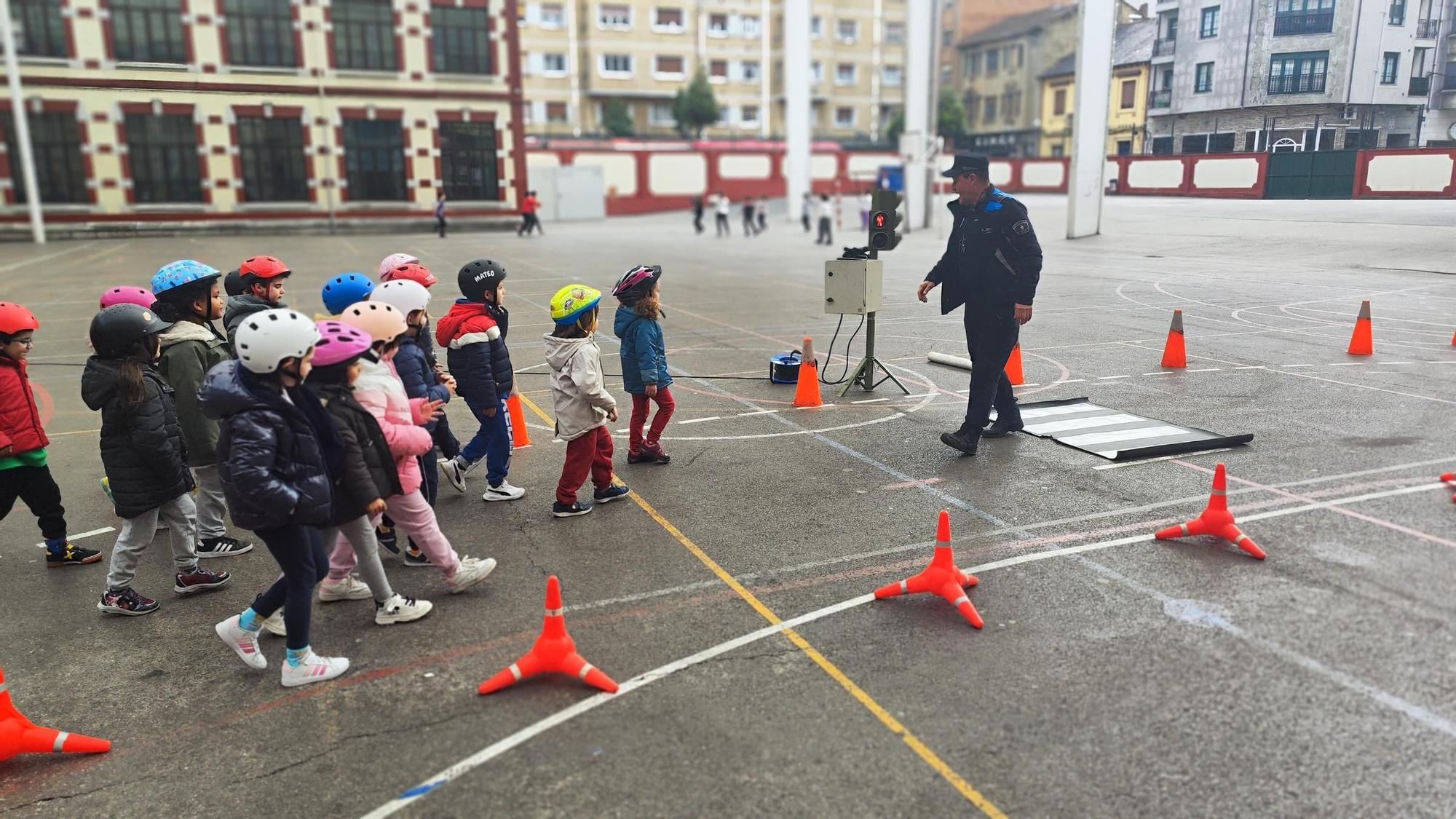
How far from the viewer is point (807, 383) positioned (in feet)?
33.6

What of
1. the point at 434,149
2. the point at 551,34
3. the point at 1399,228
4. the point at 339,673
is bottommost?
the point at 339,673

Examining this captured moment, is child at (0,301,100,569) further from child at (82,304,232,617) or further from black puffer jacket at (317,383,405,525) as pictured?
black puffer jacket at (317,383,405,525)

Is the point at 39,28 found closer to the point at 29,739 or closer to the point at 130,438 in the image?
the point at 130,438

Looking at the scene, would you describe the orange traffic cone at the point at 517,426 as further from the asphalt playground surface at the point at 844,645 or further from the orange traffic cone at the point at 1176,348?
the orange traffic cone at the point at 1176,348

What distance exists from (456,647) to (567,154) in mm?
57053

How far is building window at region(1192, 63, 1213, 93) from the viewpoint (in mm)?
18859

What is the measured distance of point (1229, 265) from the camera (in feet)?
76.9

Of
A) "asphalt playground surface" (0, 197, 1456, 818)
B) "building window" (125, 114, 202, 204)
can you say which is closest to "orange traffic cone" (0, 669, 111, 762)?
"asphalt playground surface" (0, 197, 1456, 818)

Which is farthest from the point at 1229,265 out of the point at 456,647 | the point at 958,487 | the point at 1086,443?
the point at 456,647

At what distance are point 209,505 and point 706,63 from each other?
71.5 metres

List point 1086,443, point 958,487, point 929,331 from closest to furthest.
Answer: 1. point 958,487
2. point 1086,443
3. point 929,331

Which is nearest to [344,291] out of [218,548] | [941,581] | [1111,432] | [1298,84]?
[218,548]

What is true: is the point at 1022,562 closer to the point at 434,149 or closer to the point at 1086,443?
the point at 1086,443

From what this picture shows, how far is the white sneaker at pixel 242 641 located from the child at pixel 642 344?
3.58 meters
